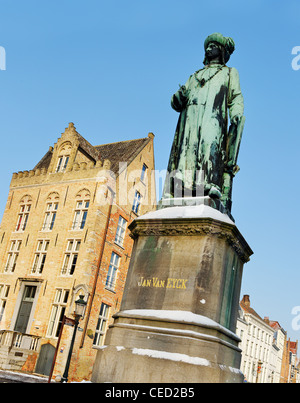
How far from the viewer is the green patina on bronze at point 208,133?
251 inches

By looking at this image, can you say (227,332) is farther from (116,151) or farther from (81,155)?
(116,151)

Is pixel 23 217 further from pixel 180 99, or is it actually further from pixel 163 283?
pixel 163 283

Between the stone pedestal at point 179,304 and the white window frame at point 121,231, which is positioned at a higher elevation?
the white window frame at point 121,231

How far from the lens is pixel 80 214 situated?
2481 centimetres

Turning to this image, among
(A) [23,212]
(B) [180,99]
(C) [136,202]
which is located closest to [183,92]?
(B) [180,99]

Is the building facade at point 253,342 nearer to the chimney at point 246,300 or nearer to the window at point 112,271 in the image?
the chimney at point 246,300

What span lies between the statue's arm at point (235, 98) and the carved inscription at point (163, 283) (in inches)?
115

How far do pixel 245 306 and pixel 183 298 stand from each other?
53.1m

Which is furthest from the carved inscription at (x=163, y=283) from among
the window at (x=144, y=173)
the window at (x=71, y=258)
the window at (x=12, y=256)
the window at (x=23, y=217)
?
the window at (x=144, y=173)

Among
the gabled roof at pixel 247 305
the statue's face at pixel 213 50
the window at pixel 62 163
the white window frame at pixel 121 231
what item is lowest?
the statue's face at pixel 213 50

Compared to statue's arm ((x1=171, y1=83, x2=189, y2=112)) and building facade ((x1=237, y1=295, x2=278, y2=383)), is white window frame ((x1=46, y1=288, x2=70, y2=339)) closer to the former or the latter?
statue's arm ((x1=171, y1=83, x2=189, y2=112))

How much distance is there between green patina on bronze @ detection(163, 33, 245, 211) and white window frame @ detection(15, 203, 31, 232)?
72.3 ft

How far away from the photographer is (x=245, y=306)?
181 ft
